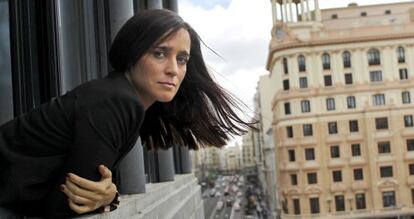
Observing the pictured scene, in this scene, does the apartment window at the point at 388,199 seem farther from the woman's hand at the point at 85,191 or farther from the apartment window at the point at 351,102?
the woman's hand at the point at 85,191

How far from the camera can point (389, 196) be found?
100 feet

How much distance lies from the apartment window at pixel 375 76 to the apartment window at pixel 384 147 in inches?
151

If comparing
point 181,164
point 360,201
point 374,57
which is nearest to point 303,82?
point 374,57

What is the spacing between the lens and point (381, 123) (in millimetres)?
31188

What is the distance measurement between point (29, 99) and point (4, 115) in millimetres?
187

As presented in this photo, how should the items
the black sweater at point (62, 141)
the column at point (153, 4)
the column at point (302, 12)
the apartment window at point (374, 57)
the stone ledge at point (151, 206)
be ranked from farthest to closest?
the column at point (302, 12) → the apartment window at point (374, 57) → the column at point (153, 4) → the stone ledge at point (151, 206) → the black sweater at point (62, 141)

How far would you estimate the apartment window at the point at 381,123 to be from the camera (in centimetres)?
3106

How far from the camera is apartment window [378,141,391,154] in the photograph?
101ft

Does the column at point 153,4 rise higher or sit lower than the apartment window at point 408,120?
higher

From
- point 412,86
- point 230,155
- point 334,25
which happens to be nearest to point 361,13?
point 334,25

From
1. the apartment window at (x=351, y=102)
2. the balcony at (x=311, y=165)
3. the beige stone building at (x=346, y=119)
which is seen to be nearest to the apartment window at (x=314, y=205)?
the beige stone building at (x=346, y=119)

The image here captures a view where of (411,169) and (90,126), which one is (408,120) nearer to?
(411,169)

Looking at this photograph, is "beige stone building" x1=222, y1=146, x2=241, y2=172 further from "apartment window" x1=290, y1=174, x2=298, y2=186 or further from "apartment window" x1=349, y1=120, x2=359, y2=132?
"apartment window" x1=349, y1=120, x2=359, y2=132

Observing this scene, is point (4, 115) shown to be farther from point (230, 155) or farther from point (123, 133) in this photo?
point (230, 155)
